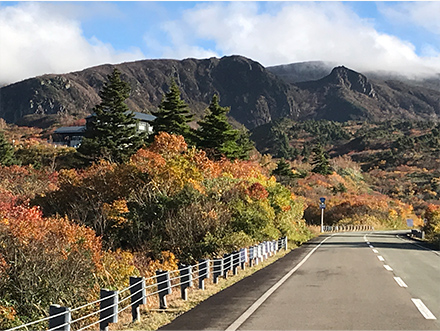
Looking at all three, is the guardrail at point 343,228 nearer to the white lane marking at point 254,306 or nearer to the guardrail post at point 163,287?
the white lane marking at point 254,306

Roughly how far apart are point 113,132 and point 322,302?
4064 centimetres

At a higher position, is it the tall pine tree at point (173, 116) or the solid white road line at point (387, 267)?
the tall pine tree at point (173, 116)

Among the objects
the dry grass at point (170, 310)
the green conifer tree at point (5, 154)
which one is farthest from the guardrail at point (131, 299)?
the green conifer tree at point (5, 154)

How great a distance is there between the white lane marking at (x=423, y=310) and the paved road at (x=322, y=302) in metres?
0.04

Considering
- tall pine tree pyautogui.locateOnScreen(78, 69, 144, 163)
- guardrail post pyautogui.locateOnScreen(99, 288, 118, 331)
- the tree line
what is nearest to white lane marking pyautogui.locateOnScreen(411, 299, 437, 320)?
guardrail post pyautogui.locateOnScreen(99, 288, 118, 331)

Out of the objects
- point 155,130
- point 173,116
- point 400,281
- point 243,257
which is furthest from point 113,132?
point 400,281

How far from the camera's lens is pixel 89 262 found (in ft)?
63.1

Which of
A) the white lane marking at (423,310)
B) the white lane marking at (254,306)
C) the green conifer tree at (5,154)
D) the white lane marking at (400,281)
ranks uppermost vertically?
the green conifer tree at (5,154)

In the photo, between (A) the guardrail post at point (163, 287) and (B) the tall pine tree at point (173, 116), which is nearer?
(A) the guardrail post at point (163, 287)

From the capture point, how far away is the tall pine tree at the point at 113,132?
4672 centimetres

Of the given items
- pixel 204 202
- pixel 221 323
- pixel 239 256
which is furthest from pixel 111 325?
pixel 204 202

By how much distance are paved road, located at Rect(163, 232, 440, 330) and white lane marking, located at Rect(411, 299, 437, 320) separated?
1.7 inches

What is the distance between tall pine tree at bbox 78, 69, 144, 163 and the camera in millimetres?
46719

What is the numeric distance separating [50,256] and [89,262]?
1.93 meters
